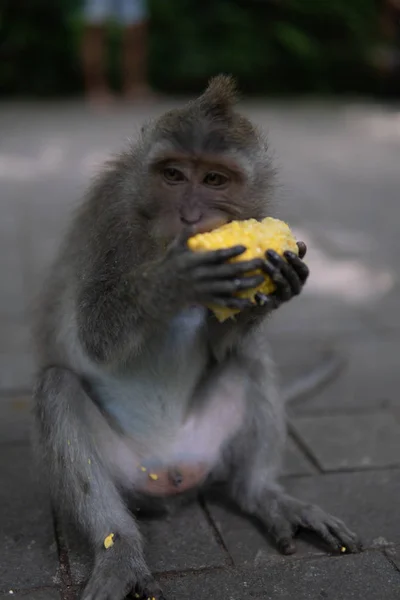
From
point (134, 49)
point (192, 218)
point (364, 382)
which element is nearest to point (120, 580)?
point (192, 218)

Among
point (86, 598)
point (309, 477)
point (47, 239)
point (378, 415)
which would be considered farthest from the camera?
point (47, 239)

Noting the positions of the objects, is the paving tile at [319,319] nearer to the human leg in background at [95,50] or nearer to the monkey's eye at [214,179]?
the monkey's eye at [214,179]

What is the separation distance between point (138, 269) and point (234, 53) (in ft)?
39.3

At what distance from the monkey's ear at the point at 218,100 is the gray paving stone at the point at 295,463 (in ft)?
5.63

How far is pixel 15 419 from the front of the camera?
14.5ft

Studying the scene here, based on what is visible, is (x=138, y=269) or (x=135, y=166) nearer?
(x=138, y=269)

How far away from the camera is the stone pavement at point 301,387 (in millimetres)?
3109

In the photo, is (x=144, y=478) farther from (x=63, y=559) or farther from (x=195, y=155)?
(x=195, y=155)

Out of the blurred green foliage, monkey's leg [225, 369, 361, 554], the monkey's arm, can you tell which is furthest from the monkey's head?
the blurred green foliage

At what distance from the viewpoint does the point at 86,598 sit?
2.86 m

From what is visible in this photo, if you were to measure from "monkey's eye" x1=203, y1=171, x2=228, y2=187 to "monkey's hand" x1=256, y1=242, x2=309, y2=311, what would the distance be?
0.35 meters

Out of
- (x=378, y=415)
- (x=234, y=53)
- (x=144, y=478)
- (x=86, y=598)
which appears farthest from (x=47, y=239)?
(x=234, y=53)

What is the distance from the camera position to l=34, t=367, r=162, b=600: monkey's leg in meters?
3.06

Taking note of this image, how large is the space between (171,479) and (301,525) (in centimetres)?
55
